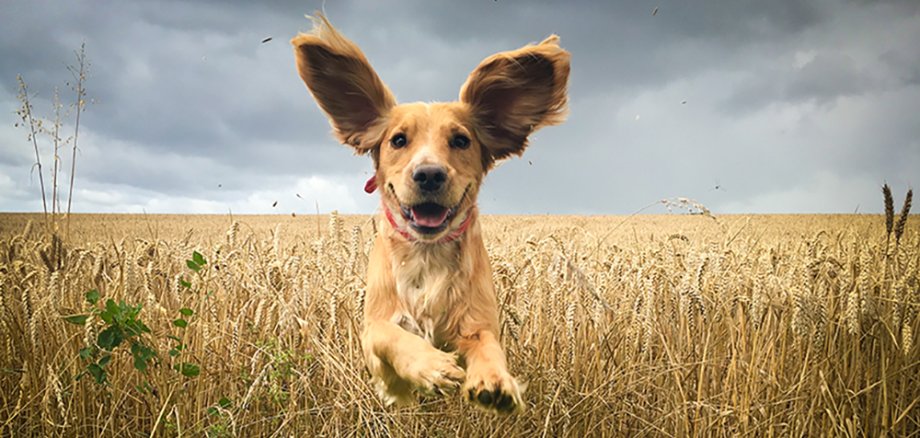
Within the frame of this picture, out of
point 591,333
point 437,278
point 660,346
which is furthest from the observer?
point 660,346

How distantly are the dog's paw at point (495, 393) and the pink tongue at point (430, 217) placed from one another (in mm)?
853

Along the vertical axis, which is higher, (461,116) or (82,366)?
(461,116)

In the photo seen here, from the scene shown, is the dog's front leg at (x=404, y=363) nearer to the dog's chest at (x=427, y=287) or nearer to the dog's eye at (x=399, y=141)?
the dog's chest at (x=427, y=287)

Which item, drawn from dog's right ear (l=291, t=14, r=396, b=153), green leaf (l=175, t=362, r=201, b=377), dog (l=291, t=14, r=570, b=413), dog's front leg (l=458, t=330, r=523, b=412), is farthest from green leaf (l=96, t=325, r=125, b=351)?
dog's front leg (l=458, t=330, r=523, b=412)

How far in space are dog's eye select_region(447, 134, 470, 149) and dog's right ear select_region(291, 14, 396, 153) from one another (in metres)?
0.50

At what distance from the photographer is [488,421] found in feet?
10.5

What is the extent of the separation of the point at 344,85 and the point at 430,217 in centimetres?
124

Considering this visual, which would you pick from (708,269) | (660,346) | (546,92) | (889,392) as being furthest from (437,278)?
(889,392)

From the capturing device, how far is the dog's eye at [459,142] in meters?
3.12

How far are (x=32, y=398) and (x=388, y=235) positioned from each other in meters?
2.31

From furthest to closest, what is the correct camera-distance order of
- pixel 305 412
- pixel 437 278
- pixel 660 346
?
pixel 660 346 → pixel 305 412 → pixel 437 278

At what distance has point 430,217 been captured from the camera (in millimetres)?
2773

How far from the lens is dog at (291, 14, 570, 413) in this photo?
2387mm

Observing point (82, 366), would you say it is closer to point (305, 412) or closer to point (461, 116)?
point (305, 412)
